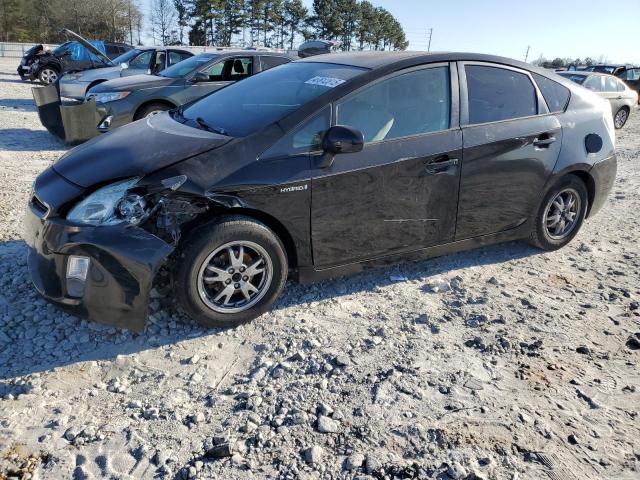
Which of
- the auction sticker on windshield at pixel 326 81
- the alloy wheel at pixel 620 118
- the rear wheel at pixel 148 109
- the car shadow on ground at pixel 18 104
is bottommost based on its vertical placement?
the car shadow on ground at pixel 18 104

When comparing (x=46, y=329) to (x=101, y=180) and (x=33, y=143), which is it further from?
(x=33, y=143)

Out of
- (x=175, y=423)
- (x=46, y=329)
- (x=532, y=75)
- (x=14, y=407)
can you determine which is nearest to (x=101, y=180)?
(x=46, y=329)

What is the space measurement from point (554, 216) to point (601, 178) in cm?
63

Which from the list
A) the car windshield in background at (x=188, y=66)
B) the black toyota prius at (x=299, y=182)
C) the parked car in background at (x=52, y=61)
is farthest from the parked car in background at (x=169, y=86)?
the parked car in background at (x=52, y=61)

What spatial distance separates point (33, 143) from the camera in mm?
8844

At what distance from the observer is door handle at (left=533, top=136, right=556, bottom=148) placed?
4.29 metres

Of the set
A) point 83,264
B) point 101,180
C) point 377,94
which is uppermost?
point 377,94

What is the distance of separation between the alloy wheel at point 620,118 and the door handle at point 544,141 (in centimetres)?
1200

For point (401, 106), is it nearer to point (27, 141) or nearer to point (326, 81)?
point (326, 81)

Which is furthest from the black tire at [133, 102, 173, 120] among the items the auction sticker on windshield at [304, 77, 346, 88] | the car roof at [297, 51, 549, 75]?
the auction sticker on windshield at [304, 77, 346, 88]

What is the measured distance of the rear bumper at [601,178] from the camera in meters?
4.79

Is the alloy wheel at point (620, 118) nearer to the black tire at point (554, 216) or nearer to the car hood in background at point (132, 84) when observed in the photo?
the black tire at point (554, 216)

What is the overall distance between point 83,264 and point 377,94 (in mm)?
2206

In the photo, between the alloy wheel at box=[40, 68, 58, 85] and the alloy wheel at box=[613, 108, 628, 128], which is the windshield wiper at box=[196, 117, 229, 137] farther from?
the alloy wheel at box=[40, 68, 58, 85]
